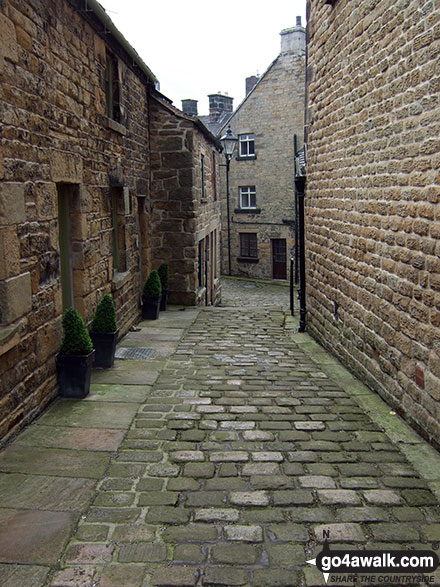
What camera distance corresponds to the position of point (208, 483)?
4145mm

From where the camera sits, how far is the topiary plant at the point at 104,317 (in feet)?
23.6

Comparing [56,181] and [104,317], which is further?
[104,317]

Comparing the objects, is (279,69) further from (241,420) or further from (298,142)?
(241,420)

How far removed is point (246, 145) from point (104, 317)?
2094 centimetres

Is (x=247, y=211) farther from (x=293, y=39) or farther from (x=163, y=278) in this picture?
(x=163, y=278)

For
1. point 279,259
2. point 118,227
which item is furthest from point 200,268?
point 279,259

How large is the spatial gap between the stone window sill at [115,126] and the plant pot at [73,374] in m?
3.85

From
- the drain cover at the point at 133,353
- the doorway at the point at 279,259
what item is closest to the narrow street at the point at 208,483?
the drain cover at the point at 133,353

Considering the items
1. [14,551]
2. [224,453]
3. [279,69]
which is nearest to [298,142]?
[279,69]

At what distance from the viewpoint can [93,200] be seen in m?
7.55

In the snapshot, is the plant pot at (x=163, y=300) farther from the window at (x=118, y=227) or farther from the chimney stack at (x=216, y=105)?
the chimney stack at (x=216, y=105)

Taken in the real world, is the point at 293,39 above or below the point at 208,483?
above

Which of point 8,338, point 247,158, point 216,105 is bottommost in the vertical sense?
point 8,338

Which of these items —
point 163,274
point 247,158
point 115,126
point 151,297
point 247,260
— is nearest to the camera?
point 115,126
